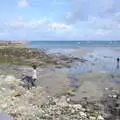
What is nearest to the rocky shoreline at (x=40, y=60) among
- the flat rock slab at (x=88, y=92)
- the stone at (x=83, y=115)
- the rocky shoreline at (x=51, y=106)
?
the flat rock slab at (x=88, y=92)

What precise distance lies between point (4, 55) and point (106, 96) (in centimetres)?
4716

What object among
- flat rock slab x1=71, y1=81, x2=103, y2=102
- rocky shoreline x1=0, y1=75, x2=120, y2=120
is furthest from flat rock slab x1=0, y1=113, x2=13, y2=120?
flat rock slab x1=71, y1=81, x2=103, y2=102

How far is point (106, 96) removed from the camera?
1013 inches

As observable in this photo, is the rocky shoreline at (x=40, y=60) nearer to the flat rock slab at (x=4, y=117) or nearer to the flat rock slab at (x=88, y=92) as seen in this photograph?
the flat rock slab at (x=88, y=92)

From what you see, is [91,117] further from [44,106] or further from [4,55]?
[4,55]

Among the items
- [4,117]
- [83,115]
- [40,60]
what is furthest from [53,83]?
[40,60]

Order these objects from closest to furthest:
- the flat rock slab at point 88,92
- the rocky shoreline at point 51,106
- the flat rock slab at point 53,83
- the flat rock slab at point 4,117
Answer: the flat rock slab at point 4,117 → the rocky shoreline at point 51,106 → the flat rock slab at point 88,92 → the flat rock slab at point 53,83

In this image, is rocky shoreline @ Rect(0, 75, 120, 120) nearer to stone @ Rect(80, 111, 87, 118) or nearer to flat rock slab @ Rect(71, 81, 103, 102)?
stone @ Rect(80, 111, 87, 118)

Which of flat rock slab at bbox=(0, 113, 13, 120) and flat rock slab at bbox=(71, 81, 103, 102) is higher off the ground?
flat rock slab at bbox=(0, 113, 13, 120)

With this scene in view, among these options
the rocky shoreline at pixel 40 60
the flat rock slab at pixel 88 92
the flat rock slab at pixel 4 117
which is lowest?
the flat rock slab at pixel 88 92

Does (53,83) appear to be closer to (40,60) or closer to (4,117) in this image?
(4,117)

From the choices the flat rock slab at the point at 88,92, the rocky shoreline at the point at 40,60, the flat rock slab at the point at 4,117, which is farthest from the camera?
the rocky shoreline at the point at 40,60

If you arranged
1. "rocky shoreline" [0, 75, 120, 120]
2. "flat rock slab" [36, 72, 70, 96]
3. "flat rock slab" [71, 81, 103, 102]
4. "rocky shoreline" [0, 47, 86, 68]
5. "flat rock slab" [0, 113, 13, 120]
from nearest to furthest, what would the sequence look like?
"flat rock slab" [0, 113, 13, 120]
"rocky shoreline" [0, 75, 120, 120]
"flat rock slab" [71, 81, 103, 102]
"flat rock slab" [36, 72, 70, 96]
"rocky shoreline" [0, 47, 86, 68]

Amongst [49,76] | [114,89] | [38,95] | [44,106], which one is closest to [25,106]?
[44,106]
